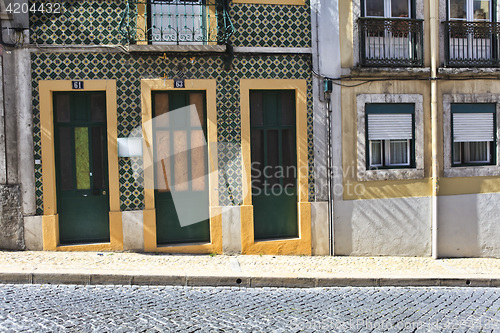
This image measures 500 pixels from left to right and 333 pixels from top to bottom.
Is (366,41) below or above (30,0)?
below

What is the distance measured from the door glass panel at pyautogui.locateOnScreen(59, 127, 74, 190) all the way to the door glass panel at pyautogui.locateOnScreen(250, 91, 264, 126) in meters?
3.40

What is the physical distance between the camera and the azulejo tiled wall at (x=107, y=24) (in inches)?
Result: 298

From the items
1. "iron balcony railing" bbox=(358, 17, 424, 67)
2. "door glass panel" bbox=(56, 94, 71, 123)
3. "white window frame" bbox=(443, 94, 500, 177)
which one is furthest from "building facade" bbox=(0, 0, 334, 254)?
"white window frame" bbox=(443, 94, 500, 177)

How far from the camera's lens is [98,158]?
25.8 ft

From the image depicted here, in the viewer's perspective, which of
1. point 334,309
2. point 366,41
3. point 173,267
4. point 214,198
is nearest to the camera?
point 334,309

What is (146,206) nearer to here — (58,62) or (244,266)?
(244,266)

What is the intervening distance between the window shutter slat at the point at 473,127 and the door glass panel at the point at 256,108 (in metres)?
4.20

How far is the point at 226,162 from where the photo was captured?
812 cm

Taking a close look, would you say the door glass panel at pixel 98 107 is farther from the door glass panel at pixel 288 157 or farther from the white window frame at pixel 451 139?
the white window frame at pixel 451 139

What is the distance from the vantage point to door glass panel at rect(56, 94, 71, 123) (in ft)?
25.3

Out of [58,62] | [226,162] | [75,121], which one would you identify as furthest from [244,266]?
[58,62]

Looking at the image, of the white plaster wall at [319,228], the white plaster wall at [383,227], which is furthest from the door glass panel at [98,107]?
the white plaster wall at [383,227]

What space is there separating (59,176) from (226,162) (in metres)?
3.04

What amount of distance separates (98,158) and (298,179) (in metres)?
3.79
